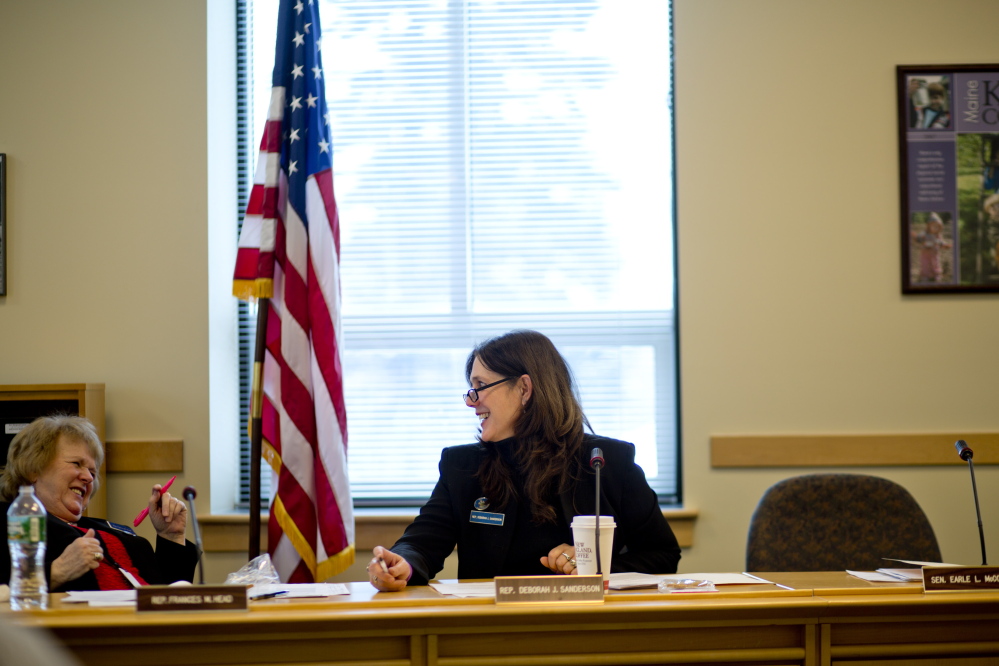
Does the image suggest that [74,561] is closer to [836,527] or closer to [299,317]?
[299,317]

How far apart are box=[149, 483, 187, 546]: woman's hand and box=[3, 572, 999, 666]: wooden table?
624 mm

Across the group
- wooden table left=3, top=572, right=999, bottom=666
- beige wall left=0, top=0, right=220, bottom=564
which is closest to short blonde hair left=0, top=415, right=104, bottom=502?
wooden table left=3, top=572, right=999, bottom=666

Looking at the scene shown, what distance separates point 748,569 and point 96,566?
1881mm

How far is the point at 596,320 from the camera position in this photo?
12.1ft

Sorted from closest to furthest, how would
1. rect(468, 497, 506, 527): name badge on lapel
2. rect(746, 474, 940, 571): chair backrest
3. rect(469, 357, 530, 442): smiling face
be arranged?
rect(468, 497, 506, 527): name badge on lapel, rect(469, 357, 530, 442): smiling face, rect(746, 474, 940, 571): chair backrest

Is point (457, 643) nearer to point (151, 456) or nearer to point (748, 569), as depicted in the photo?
point (748, 569)

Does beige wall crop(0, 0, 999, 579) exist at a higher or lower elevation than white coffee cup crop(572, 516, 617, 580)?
higher

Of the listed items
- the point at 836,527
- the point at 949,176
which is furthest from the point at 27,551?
the point at 949,176

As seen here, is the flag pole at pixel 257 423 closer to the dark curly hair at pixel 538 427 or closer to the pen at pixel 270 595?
the dark curly hair at pixel 538 427

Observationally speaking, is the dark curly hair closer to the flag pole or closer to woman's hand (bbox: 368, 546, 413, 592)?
woman's hand (bbox: 368, 546, 413, 592)

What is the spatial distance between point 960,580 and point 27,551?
2.12 m

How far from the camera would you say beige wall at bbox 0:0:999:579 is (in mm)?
3398

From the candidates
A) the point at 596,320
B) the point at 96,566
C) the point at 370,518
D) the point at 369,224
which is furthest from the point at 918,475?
the point at 96,566

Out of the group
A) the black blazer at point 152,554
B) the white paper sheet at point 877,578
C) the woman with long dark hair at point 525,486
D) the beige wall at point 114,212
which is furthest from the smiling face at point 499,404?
the beige wall at point 114,212
